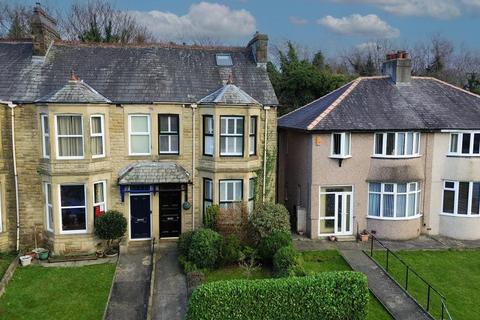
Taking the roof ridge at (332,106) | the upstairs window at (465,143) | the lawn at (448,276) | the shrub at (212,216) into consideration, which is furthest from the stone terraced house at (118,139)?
the upstairs window at (465,143)

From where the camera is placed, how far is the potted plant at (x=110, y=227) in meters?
17.8

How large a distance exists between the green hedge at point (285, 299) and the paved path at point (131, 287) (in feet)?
9.27

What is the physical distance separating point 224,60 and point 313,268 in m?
11.1

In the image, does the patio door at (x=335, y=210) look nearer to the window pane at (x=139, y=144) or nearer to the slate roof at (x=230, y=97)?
the slate roof at (x=230, y=97)

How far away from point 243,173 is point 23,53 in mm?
11823

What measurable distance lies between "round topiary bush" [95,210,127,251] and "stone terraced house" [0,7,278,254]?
1.66 feet

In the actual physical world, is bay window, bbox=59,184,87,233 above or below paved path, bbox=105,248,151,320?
above

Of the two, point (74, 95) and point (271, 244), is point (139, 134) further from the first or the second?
point (271, 244)

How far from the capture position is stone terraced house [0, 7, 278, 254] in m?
17.6

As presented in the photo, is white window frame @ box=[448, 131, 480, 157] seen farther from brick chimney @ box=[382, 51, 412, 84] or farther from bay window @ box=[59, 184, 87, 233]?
bay window @ box=[59, 184, 87, 233]

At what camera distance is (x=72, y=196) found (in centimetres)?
1795

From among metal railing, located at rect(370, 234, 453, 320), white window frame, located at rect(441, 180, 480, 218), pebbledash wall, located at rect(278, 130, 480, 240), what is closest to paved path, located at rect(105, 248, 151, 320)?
pebbledash wall, located at rect(278, 130, 480, 240)

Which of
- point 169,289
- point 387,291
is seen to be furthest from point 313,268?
point 169,289

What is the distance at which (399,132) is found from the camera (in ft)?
66.1
